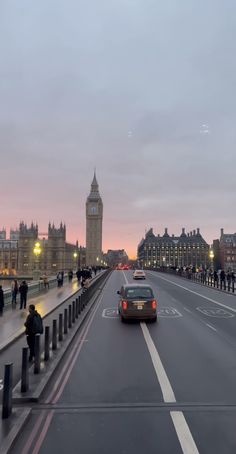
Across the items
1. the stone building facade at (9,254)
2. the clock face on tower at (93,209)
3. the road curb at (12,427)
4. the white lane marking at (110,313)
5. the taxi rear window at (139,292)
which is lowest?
the road curb at (12,427)

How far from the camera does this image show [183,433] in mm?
6371

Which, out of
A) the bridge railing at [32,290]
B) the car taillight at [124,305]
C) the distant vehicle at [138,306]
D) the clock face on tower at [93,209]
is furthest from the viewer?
the clock face on tower at [93,209]

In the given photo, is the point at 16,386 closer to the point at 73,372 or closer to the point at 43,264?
the point at 73,372

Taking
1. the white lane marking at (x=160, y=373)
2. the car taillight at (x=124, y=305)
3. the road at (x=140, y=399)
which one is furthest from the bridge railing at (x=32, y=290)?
the white lane marking at (x=160, y=373)

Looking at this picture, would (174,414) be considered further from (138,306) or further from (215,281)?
(215,281)

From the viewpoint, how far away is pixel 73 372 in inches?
392

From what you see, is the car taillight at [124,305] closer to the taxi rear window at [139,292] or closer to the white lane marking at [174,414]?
the taxi rear window at [139,292]

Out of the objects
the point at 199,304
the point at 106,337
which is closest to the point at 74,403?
the point at 106,337

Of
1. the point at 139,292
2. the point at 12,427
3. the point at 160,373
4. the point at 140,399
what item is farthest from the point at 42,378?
the point at 139,292

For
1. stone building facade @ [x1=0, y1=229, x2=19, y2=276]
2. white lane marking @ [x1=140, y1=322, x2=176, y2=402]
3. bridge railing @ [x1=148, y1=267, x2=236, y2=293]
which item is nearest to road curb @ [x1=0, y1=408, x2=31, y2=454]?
white lane marking @ [x1=140, y1=322, x2=176, y2=402]

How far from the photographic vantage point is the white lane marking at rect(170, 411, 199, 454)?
5.87 metres

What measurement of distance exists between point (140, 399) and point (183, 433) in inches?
63.6

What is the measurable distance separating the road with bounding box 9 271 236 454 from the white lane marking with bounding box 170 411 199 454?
1cm

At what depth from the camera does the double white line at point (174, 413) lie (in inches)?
236
